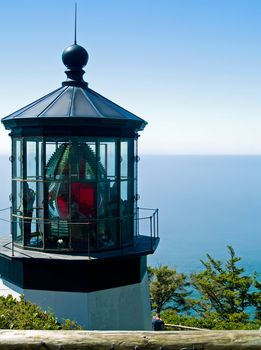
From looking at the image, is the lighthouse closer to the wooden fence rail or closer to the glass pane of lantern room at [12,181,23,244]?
the glass pane of lantern room at [12,181,23,244]

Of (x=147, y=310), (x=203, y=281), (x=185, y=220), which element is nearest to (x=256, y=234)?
(x=185, y=220)

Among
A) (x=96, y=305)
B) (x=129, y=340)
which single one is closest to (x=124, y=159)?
(x=96, y=305)

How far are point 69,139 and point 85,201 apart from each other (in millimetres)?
1027

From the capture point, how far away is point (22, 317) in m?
5.46

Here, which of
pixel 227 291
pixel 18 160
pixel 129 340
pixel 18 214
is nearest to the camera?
pixel 129 340

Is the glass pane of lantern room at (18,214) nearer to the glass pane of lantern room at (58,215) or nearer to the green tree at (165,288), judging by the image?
the glass pane of lantern room at (58,215)

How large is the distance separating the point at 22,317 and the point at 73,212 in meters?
2.31

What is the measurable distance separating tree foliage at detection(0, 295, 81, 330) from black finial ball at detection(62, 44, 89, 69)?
430 centimetres

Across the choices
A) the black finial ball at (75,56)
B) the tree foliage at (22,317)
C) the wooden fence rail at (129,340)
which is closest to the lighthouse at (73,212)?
the black finial ball at (75,56)

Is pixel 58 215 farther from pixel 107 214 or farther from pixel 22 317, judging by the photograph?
pixel 22 317

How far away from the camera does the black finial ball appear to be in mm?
8305

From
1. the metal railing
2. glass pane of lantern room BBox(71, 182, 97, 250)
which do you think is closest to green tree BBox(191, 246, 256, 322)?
the metal railing

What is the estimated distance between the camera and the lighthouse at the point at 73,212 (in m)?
7.41

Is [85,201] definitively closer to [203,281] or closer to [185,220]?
[203,281]
